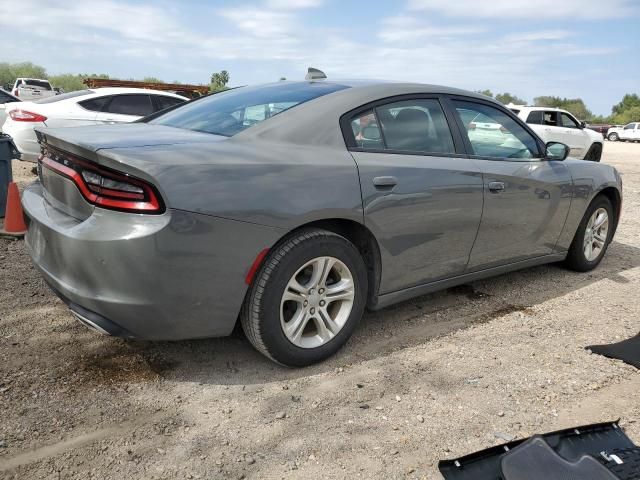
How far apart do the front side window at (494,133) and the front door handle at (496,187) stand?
22 cm

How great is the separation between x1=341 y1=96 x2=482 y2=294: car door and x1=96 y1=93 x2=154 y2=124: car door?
6.20 m

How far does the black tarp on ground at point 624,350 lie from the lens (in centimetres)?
321

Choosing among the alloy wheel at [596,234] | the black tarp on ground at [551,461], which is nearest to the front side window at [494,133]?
the alloy wheel at [596,234]

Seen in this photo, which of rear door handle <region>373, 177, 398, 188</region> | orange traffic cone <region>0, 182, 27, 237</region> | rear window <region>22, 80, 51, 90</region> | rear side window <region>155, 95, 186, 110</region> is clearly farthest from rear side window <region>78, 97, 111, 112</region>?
rear window <region>22, 80, 51, 90</region>

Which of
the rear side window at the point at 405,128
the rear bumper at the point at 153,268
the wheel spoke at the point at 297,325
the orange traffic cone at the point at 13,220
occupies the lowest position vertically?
the orange traffic cone at the point at 13,220

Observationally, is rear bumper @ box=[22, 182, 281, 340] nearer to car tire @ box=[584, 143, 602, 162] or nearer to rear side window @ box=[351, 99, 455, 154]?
rear side window @ box=[351, 99, 455, 154]

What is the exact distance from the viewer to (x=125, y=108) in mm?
8633

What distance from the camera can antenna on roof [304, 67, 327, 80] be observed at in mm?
3797

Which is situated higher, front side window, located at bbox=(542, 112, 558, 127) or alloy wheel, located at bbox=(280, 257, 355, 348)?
front side window, located at bbox=(542, 112, 558, 127)

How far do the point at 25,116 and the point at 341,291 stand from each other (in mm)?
7063

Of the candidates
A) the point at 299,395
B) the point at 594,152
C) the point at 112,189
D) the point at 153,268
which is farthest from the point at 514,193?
the point at 594,152

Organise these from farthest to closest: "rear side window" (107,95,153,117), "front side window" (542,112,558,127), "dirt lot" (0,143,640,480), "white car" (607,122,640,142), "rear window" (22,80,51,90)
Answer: "white car" (607,122,640,142) → "rear window" (22,80,51,90) → "front side window" (542,112,558,127) → "rear side window" (107,95,153,117) → "dirt lot" (0,143,640,480)

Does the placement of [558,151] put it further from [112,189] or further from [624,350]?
[112,189]

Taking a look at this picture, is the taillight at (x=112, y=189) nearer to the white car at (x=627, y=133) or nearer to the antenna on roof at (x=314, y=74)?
the antenna on roof at (x=314, y=74)
